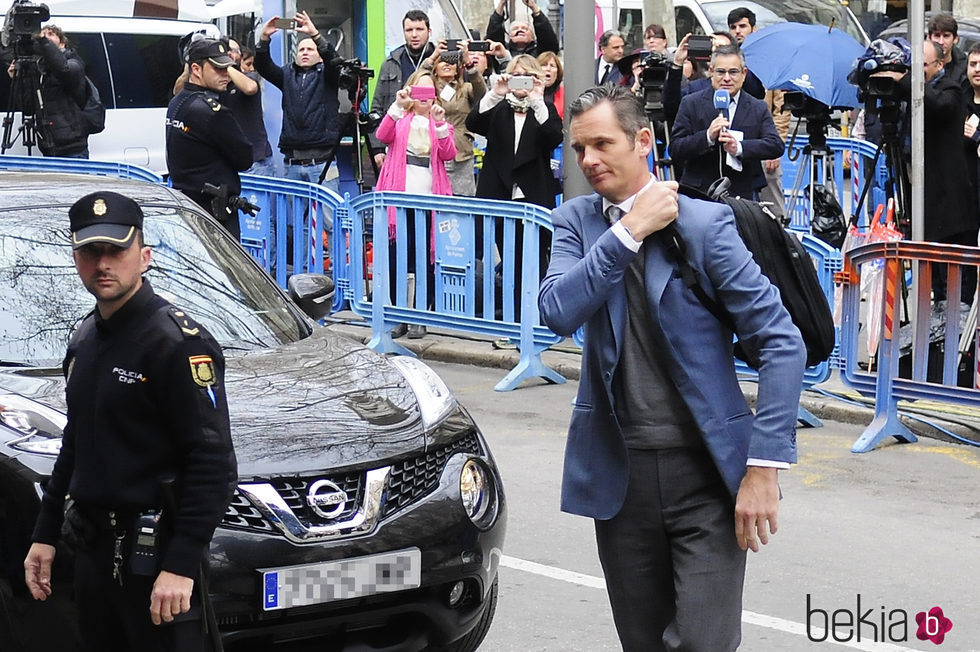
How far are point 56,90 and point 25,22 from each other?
2.84 ft

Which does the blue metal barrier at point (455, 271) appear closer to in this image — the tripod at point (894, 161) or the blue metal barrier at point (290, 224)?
the blue metal barrier at point (290, 224)

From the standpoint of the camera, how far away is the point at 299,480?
445 cm

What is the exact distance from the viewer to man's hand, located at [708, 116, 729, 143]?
32.2ft

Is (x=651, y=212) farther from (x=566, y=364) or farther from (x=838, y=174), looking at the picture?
(x=838, y=174)

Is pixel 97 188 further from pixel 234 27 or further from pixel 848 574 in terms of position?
pixel 234 27

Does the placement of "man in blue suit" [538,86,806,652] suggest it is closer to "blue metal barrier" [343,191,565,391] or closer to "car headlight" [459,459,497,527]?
"car headlight" [459,459,497,527]

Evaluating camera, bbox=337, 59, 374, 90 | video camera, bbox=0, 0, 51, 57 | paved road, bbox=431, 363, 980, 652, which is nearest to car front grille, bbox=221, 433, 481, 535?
paved road, bbox=431, 363, 980, 652

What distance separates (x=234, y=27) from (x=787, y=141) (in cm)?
903

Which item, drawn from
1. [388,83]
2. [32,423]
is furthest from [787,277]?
[388,83]

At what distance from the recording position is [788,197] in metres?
13.7

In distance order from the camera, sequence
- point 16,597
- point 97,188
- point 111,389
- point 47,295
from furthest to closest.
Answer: point 97,188 → point 47,295 → point 16,597 → point 111,389

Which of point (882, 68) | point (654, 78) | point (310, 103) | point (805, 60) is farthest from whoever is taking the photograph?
point (805, 60)

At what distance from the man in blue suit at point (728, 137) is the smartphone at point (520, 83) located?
1119 mm

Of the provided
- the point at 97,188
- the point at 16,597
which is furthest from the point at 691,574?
the point at 97,188
